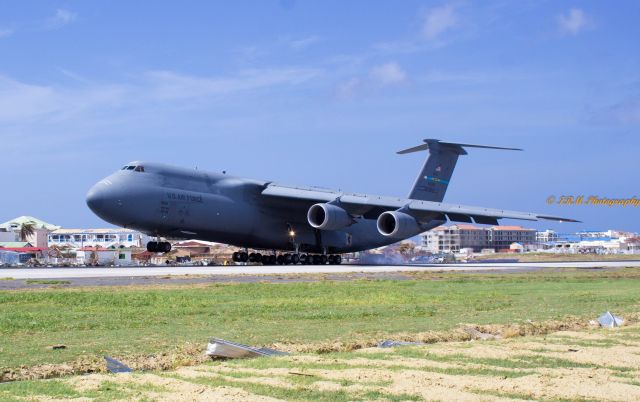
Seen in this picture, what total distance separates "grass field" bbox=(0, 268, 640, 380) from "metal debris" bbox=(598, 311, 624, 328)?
66 cm

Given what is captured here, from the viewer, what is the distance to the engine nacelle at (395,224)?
40000 mm

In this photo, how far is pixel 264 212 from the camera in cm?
4331

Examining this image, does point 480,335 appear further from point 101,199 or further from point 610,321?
point 101,199

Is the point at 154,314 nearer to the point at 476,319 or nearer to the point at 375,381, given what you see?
the point at 476,319

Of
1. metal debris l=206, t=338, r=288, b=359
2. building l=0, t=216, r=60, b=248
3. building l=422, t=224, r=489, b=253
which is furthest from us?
building l=422, t=224, r=489, b=253

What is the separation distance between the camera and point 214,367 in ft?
26.9

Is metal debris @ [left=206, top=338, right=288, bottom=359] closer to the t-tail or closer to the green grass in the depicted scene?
the green grass

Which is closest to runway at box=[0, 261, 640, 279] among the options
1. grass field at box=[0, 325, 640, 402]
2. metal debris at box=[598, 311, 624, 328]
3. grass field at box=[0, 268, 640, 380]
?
grass field at box=[0, 268, 640, 380]

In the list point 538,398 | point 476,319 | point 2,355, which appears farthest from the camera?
point 476,319

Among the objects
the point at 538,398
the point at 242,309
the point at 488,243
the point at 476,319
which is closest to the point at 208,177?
the point at 242,309

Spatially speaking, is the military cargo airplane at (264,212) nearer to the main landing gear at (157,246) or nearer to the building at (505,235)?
the main landing gear at (157,246)

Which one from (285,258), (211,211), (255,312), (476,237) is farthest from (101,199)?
(476,237)

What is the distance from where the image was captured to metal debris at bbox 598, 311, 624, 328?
12320 millimetres

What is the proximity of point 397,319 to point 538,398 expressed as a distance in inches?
270
